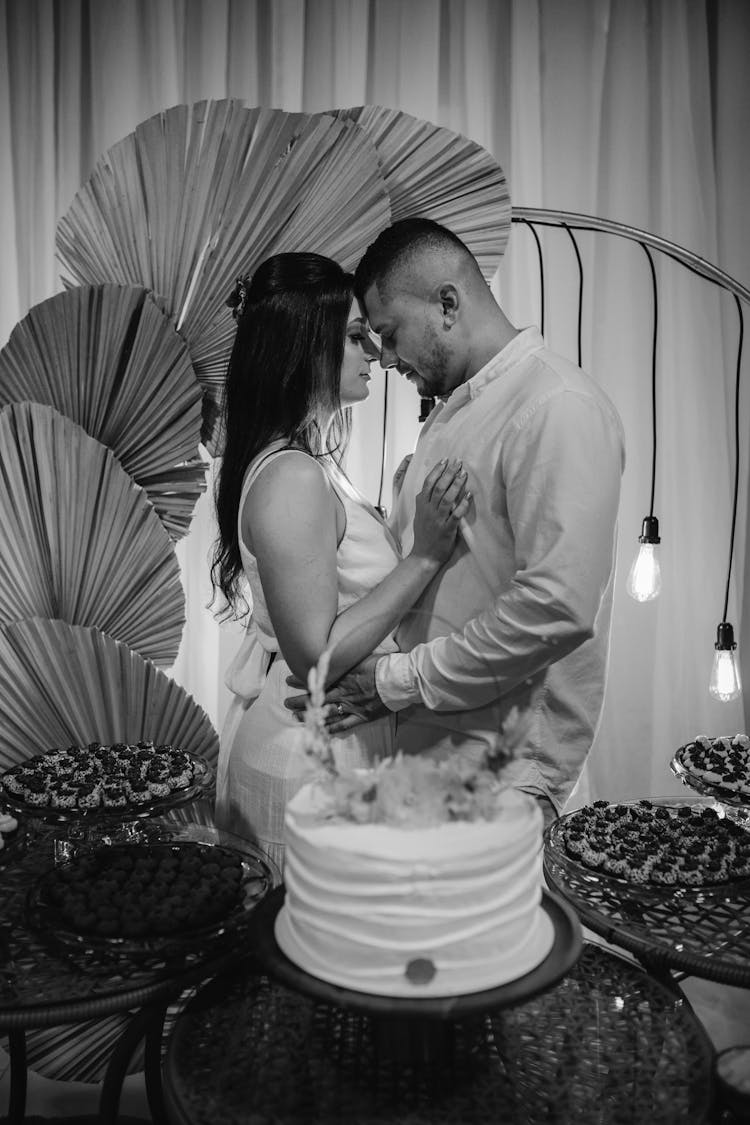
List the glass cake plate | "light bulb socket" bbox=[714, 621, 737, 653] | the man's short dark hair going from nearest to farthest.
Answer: the glass cake plate → the man's short dark hair → "light bulb socket" bbox=[714, 621, 737, 653]

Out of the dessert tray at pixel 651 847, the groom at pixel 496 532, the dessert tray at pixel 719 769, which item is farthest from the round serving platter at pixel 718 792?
the groom at pixel 496 532

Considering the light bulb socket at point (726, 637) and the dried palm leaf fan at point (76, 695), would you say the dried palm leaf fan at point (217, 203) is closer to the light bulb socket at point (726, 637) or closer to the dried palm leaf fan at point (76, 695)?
the dried palm leaf fan at point (76, 695)

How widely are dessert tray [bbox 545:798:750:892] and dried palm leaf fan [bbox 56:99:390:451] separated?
177cm

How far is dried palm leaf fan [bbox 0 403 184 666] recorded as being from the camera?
3.18 meters

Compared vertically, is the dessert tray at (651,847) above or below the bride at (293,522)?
below

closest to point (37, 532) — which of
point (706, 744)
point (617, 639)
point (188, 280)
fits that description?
point (188, 280)

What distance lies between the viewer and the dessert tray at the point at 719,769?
2.29 meters

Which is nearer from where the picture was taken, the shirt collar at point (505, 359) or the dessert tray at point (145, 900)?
the dessert tray at point (145, 900)

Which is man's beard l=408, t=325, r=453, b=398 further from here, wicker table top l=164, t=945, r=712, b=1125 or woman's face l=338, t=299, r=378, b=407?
wicker table top l=164, t=945, r=712, b=1125

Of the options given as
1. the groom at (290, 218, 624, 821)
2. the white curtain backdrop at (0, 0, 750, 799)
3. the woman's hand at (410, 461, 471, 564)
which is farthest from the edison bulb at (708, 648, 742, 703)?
the woman's hand at (410, 461, 471, 564)

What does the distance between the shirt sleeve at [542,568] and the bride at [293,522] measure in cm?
12

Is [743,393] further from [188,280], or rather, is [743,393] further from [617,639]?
[188,280]

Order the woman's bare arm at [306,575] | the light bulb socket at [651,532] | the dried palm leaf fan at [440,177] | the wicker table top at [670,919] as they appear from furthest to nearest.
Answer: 1. the light bulb socket at [651,532]
2. the dried palm leaf fan at [440,177]
3. the woman's bare arm at [306,575]
4. the wicker table top at [670,919]

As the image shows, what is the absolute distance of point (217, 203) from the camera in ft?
10.2
